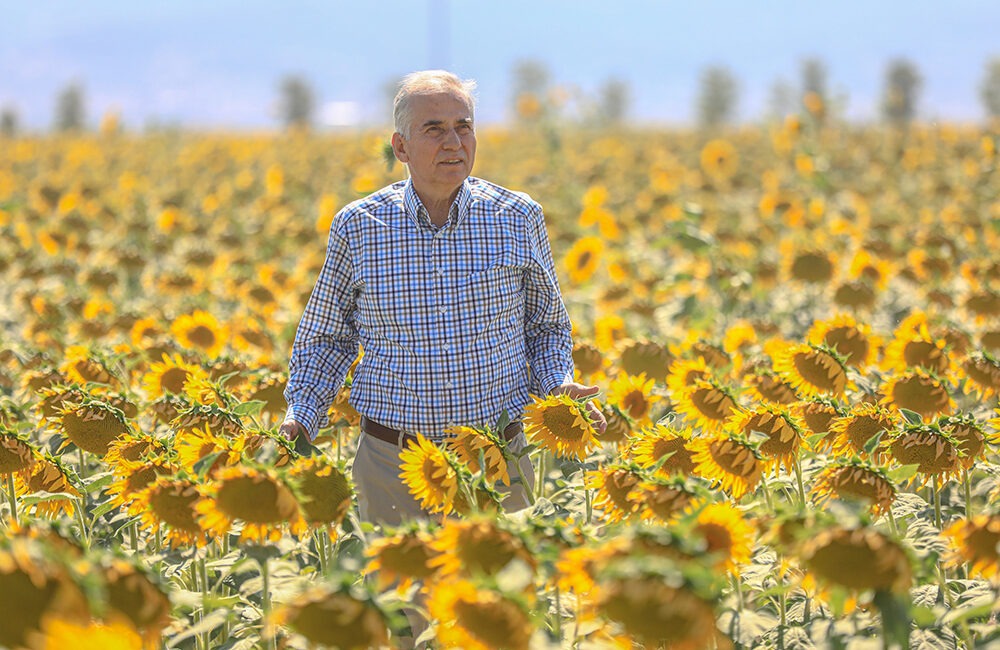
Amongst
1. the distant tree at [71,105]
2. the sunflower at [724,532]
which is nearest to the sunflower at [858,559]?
the sunflower at [724,532]

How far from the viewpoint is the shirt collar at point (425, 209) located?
294 centimetres

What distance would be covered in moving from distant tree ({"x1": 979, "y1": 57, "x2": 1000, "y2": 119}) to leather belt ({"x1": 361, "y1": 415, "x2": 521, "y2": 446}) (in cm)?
3471

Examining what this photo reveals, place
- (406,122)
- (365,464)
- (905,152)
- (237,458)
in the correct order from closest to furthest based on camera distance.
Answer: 1. (237,458)
2. (406,122)
3. (365,464)
4. (905,152)

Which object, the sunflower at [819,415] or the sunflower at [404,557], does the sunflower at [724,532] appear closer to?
the sunflower at [404,557]

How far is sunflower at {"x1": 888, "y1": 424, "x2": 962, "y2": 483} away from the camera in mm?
2469

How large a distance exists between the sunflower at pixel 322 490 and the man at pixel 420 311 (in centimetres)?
69

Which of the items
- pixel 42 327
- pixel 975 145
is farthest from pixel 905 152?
pixel 42 327

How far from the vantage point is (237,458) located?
229 cm

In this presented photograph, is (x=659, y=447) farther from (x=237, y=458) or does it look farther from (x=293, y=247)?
(x=293, y=247)

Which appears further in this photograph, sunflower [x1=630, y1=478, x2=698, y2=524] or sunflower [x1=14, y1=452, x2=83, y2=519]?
sunflower [x1=14, y1=452, x2=83, y2=519]

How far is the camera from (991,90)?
117 ft

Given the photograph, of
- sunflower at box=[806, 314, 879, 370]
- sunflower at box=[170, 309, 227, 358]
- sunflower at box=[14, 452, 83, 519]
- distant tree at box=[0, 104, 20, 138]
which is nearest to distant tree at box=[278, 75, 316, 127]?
distant tree at box=[0, 104, 20, 138]

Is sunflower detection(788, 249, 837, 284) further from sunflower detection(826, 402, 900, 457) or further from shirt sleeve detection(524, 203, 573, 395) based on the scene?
A: sunflower detection(826, 402, 900, 457)

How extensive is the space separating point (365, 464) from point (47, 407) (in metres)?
0.85
